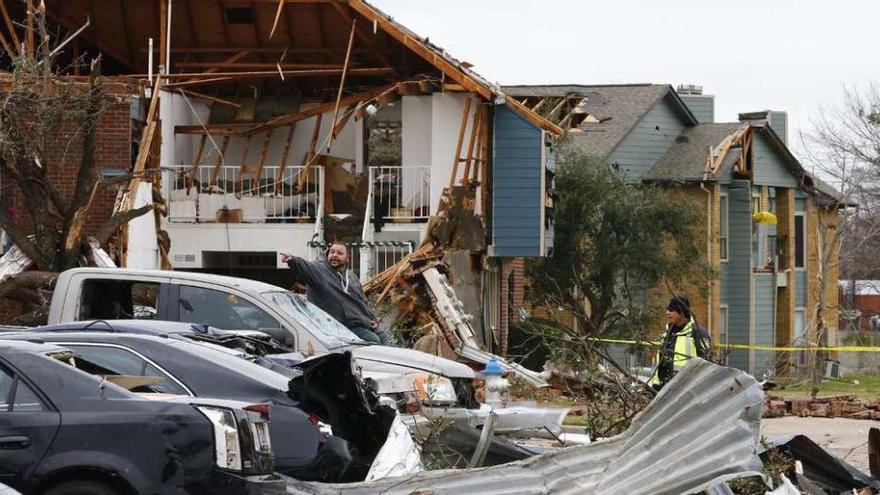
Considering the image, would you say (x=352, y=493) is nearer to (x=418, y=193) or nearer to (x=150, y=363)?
(x=150, y=363)

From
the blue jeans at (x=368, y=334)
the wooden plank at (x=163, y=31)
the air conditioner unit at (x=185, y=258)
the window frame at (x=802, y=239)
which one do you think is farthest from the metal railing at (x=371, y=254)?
the window frame at (x=802, y=239)

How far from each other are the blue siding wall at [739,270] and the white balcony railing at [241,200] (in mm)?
19678

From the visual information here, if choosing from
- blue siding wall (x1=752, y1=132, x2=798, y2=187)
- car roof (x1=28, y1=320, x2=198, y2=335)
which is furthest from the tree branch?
blue siding wall (x1=752, y1=132, x2=798, y2=187)

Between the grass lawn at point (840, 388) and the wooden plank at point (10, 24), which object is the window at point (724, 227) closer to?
the grass lawn at point (840, 388)

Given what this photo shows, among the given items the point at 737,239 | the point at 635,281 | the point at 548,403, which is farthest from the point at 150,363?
the point at 737,239

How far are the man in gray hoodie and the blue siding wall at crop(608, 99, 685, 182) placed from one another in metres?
26.7

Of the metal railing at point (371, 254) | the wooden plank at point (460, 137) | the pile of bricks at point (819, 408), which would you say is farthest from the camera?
the wooden plank at point (460, 137)

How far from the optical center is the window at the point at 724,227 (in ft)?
144

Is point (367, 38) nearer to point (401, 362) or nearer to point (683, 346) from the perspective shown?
point (401, 362)

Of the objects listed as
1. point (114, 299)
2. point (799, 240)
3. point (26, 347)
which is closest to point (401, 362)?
point (114, 299)

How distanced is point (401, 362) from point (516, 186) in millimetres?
16380

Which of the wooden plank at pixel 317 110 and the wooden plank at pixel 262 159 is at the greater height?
the wooden plank at pixel 317 110

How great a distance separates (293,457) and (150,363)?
113cm

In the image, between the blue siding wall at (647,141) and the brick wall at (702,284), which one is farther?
the blue siding wall at (647,141)
